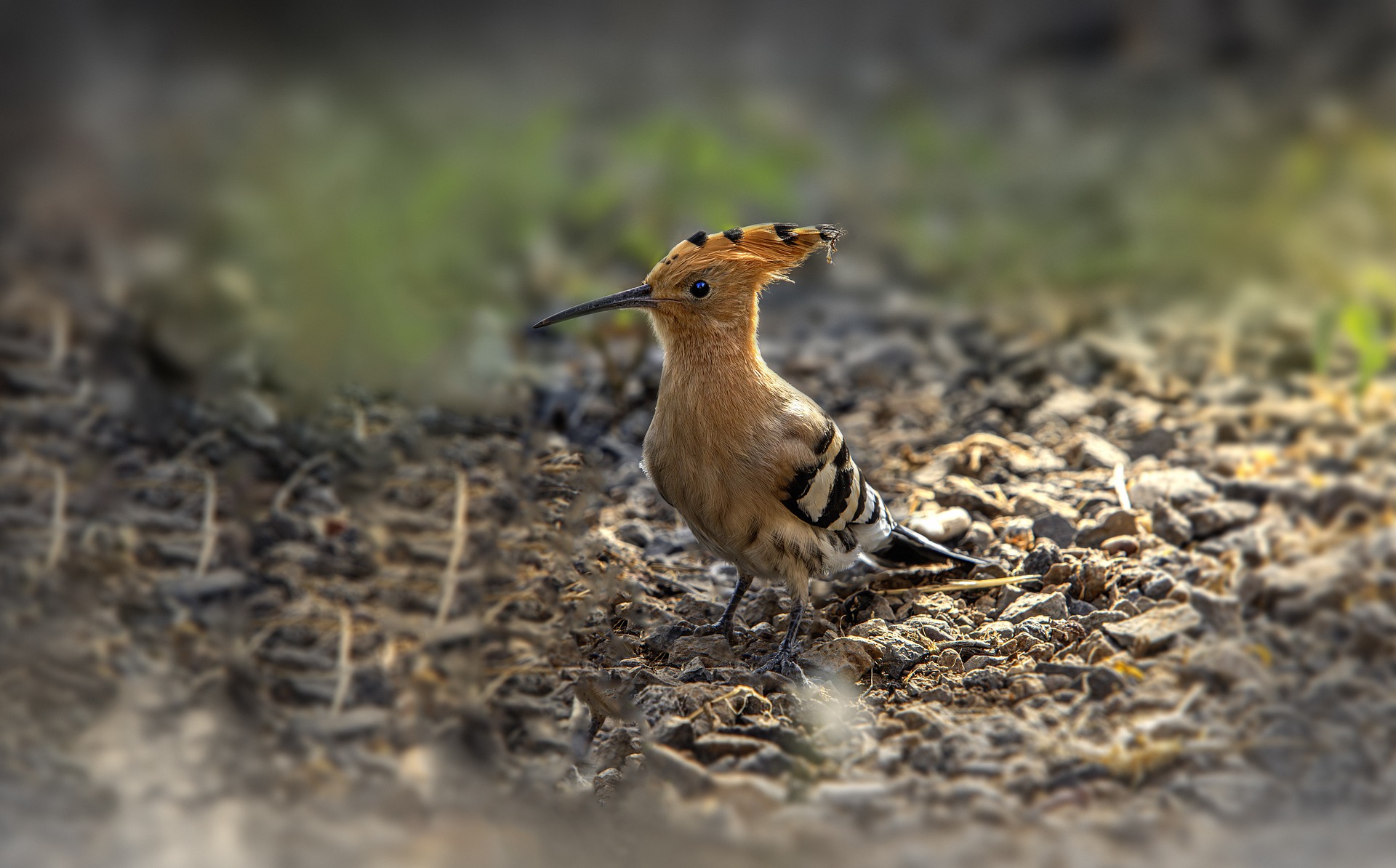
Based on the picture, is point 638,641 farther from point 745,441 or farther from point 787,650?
point 745,441

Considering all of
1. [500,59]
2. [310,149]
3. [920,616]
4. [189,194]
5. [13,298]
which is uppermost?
[500,59]

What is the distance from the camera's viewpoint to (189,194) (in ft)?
16.1

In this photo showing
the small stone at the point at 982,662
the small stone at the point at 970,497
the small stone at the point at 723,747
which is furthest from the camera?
the small stone at the point at 970,497

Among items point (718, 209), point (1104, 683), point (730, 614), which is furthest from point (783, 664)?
point (718, 209)

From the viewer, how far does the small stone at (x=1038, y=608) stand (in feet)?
9.31

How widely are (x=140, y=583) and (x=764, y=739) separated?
1.55 meters

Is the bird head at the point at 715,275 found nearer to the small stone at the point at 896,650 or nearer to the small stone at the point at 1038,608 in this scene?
the small stone at the point at 896,650

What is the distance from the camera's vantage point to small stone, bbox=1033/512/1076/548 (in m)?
3.16

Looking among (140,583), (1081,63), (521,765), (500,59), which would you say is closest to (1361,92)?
(1081,63)

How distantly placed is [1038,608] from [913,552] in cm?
45

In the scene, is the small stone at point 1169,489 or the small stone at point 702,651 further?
the small stone at point 1169,489

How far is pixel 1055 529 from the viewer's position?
3.21 metres

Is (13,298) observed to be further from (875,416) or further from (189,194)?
(875,416)

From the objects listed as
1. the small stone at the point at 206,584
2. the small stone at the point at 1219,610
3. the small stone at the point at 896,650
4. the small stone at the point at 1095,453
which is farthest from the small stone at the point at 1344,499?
the small stone at the point at 206,584
